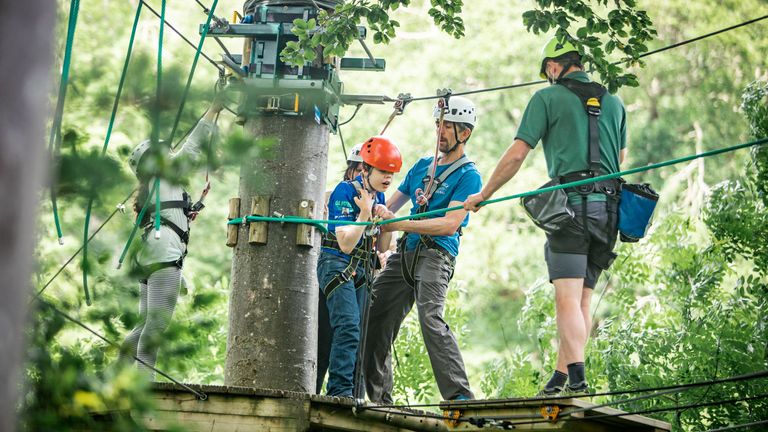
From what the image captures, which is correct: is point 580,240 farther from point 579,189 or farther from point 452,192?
point 452,192

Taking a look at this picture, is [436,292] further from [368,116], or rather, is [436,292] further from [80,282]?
[368,116]

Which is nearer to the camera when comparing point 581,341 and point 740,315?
point 581,341

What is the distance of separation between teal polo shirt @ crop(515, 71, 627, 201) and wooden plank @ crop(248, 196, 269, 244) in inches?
54.8

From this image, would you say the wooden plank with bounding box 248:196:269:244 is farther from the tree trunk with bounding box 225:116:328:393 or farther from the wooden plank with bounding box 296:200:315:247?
the wooden plank with bounding box 296:200:315:247

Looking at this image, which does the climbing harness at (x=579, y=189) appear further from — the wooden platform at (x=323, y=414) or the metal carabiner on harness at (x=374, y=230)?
the wooden platform at (x=323, y=414)

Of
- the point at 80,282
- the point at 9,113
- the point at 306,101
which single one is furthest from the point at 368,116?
the point at 9,113

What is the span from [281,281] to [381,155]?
0.91 metres

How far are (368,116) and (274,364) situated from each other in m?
11.6

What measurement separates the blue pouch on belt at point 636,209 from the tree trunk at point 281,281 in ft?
5.30

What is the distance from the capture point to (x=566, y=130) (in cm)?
511

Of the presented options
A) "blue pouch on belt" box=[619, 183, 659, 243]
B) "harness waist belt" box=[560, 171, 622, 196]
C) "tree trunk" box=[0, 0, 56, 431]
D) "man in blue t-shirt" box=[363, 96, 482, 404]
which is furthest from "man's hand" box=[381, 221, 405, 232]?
"tree trunk" box=[0, 0, 56, 431]

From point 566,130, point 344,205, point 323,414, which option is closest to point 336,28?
point 344,205

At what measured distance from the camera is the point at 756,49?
15.5 meters

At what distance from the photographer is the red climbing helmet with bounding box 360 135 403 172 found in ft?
18.7
